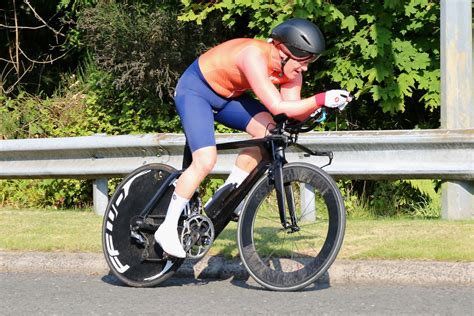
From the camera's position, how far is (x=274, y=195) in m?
6.77

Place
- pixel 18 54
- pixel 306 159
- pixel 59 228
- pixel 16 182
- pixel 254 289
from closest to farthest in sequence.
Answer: pixel 254 289 < pixel 59 228 < pixel 306 159 < pixel 16 182 < pixel 18 54

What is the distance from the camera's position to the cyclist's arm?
6.50 metres

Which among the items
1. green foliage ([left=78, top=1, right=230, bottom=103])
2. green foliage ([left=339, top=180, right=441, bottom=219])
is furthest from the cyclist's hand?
green foliage ([left=78, top=1, right=230, bottom=103])

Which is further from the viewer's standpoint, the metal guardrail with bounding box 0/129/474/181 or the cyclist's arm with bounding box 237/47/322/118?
the metal guardrail with bounding box 0/129/474/181

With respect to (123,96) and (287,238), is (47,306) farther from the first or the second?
(123,96)

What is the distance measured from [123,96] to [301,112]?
7910 millimetres

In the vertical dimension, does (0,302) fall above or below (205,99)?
below

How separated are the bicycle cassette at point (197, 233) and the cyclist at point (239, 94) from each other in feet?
0.18

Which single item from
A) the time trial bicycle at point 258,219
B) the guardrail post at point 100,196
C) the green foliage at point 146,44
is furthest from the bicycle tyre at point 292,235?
the green foliage at point 146,44

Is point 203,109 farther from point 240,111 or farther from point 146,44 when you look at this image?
point 146,44

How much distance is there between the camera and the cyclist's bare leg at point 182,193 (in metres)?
6.79

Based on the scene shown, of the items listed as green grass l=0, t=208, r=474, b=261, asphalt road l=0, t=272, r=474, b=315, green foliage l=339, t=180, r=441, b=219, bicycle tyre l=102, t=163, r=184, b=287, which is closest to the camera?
asphalt road l=0, t=272, r=474, b=315

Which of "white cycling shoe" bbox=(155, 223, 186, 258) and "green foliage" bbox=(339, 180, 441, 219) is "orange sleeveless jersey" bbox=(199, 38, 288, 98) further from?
"green foliage" bbox=(339, 180, 441, 219)

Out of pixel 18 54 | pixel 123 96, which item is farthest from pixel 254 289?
pixel 18 54
